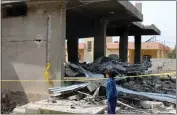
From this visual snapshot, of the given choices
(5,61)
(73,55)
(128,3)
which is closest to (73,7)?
(128,3)

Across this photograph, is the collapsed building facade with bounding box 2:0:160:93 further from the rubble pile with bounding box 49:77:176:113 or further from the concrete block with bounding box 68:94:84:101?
the concrete block with bounding box 68:94:84:101

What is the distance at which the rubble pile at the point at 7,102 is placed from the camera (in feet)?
38.4

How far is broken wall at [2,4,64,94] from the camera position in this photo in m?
12.5

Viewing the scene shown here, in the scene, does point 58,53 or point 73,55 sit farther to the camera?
point 73,55

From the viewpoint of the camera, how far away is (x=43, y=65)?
41.0 feet

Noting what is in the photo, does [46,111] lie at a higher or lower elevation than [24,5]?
lower

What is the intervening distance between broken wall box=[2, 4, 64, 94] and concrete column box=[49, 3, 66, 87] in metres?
0.04

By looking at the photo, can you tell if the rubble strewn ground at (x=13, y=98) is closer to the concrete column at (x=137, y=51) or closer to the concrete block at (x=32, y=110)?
the concrete block at (x=32, y=110)

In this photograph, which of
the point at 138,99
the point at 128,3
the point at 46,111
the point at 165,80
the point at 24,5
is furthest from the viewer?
the point at 165,80

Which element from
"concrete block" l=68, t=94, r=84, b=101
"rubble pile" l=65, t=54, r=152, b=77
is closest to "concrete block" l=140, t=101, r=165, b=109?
"rubble pile" l=65, t=54, r=152, b=77

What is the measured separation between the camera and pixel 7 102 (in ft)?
40.1

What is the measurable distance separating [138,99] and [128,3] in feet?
17.6

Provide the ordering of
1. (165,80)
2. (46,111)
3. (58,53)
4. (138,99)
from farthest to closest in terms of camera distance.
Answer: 1. (165,80)
2. (58,53)
3. (138,99)
4. (46,111)

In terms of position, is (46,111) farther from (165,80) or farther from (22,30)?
(165,80)
